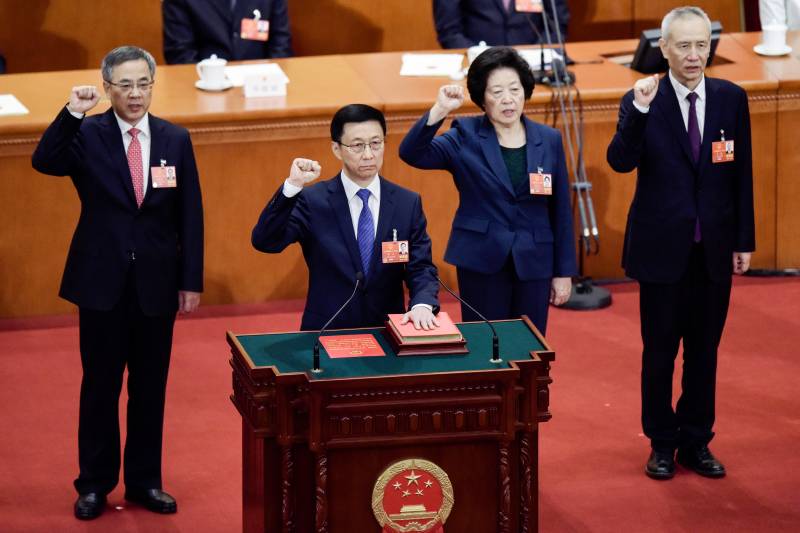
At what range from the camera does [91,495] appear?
451 cm

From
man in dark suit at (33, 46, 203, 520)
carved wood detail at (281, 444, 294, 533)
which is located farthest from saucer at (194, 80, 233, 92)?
carved wood detail at (281, 444, 294, 533)

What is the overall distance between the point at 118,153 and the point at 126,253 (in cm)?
29

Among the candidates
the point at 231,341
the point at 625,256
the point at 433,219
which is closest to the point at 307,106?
the point at 433,219

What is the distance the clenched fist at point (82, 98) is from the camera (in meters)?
4.16

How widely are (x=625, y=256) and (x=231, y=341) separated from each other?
152cm

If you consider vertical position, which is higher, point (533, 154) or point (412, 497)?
point (533, 154)

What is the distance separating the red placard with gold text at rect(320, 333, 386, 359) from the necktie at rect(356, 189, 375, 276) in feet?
0.99

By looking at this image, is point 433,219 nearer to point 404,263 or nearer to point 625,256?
point 625,256

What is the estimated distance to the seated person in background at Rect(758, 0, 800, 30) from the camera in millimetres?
7727

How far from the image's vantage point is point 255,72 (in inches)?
258

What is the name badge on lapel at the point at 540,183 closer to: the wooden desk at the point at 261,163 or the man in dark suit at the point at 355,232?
the man in dark suit at the point at 355,232

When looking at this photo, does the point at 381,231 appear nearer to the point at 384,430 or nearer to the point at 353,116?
the point at 353,116

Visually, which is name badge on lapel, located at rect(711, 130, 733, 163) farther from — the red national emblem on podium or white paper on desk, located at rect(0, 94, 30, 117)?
white paper on desk, located at rect(0, 94, 30, 117)

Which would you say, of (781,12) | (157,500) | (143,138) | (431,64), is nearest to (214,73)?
(431,64)
